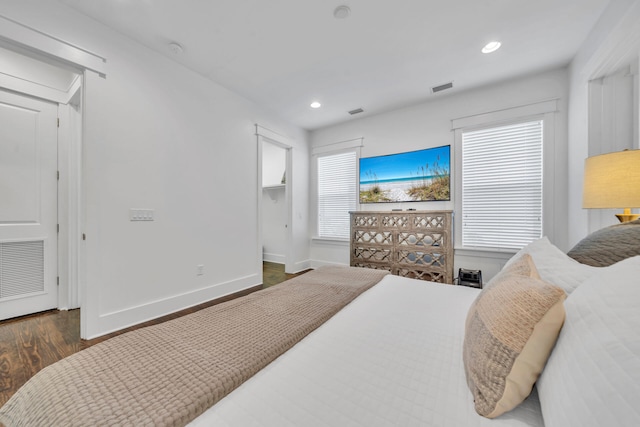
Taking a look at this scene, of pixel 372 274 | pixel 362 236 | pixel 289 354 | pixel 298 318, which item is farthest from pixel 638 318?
pixel 362 236

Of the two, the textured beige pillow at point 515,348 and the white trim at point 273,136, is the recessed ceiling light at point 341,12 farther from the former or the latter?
the textured beige pillow at point 515,348

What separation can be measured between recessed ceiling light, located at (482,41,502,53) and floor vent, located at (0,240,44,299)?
16.4ft

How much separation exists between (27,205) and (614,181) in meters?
4.85

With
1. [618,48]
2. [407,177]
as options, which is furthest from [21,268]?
[618,48]

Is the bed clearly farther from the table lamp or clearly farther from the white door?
the white door

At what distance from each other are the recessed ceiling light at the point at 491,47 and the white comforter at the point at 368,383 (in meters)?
2.63

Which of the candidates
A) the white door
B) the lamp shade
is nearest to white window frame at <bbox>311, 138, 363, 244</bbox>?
the lamp shade

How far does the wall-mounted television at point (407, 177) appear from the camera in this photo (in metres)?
3.35

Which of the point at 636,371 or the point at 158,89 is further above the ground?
the point at 158,89

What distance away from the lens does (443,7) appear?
1909mm

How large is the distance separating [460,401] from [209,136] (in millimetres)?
3194

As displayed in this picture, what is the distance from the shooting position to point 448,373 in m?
0.79

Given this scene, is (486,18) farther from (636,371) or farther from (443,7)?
(636,371)

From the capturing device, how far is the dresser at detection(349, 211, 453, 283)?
2.98 metres
